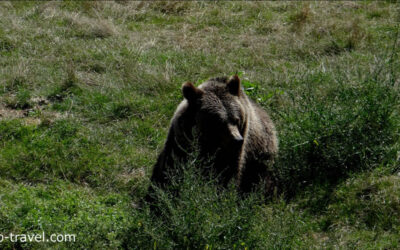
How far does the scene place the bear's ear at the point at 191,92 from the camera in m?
4.55

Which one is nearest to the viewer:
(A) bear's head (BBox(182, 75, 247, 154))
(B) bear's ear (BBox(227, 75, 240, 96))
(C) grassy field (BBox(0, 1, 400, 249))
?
(C) grassy field (BBox(0, 1, 400, 249))

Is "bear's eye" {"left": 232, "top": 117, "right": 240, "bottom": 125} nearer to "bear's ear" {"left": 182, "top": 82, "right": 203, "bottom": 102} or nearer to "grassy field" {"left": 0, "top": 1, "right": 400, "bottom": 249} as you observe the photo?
"bear's ear" {"left": 182, "top": 82, "right": 203, "bottom": 102}

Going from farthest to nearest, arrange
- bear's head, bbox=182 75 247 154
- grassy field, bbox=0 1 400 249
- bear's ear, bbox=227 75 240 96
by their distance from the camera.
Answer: bear's ear, bbox=227 75 240 96 < bear's head, bbox=182 75 247 154 < grassy field, bbox=0 1 400 249

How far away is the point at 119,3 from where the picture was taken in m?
10.9

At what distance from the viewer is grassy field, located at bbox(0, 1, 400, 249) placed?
163 inches

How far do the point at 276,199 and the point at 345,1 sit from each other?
7.25 metres

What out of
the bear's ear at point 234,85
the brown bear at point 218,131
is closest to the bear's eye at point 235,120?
the brown bear at point 218,131

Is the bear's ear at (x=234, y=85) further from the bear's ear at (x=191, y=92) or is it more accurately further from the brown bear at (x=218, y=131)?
the bear's ear at (x=191, y=92)

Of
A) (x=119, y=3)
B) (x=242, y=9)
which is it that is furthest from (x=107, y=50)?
(x=242, y=9)

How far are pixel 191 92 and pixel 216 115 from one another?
1.08 feet

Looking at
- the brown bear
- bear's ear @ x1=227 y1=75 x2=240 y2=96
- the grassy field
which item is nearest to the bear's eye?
the brown bear

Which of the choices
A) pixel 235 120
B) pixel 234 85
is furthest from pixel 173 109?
pixel 235 120

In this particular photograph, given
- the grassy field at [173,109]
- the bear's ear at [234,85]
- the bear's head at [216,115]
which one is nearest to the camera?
the grassy field at [173,109]

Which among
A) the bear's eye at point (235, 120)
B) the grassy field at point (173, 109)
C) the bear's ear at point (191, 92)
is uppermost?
the bear's ear at point (191, 92)
